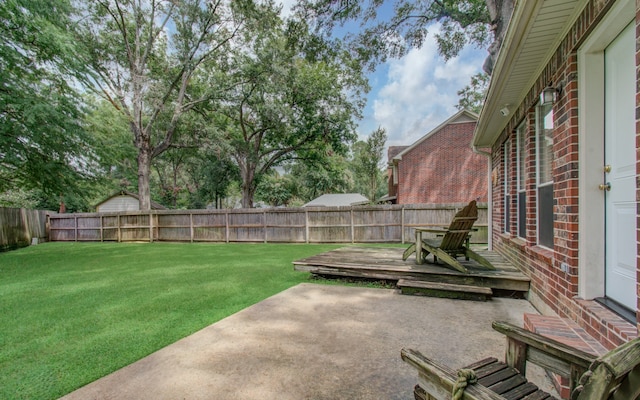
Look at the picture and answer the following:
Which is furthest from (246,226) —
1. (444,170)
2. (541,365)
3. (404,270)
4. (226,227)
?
(541,365)

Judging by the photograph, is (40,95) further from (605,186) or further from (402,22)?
(605,186)

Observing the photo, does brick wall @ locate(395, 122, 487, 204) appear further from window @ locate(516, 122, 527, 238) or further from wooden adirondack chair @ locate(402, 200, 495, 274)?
wooden adirondack chair @ locate(402, 200, 495, 274)

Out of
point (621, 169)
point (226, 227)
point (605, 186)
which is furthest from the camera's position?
point (226, 227)

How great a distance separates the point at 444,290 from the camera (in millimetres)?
4305

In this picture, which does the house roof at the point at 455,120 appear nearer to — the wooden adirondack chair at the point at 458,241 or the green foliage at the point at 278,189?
the wooden adirondack chair at the point at 458,241

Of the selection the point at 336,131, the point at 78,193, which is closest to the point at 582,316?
the point at 78,193

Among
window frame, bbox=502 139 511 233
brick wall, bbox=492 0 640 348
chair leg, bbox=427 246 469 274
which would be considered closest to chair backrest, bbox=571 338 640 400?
brick wall, bbox=492 0 640 348

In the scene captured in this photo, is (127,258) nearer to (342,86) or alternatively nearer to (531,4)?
(531,4)

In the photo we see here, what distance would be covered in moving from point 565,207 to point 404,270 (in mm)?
2627

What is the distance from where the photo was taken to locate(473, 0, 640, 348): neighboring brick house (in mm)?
1904

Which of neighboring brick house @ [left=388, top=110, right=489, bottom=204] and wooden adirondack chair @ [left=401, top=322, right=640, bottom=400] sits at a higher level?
neighboring brick house @ [left=388, top=110, right=489, bottom=204]

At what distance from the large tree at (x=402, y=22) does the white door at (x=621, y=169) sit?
6675 millimetres

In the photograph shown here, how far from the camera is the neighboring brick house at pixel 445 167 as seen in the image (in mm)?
16531

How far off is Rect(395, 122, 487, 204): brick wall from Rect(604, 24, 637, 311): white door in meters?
15.3
